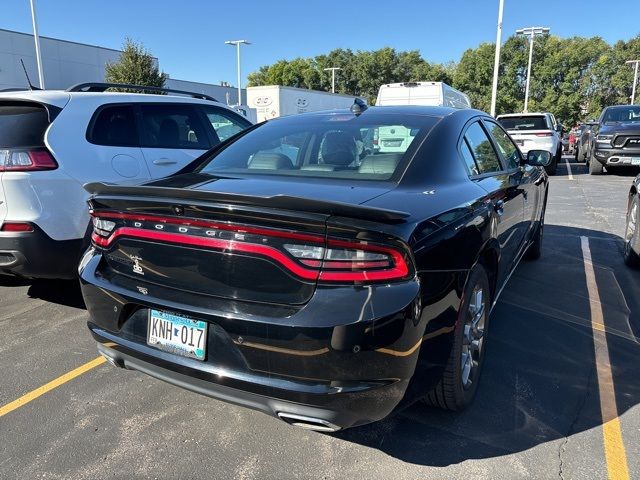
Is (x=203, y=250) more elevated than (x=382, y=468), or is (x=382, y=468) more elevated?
(x=203, y=250)

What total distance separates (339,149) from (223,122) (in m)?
3.18

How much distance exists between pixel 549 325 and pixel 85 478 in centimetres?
331

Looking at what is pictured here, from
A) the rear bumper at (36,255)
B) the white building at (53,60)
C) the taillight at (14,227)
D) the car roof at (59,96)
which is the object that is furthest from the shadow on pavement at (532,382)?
the white building at (53,60)

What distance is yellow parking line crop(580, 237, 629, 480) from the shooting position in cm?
234

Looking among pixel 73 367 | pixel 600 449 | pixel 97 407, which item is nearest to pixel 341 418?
pixel 600 449

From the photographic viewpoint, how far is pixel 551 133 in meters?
13.6

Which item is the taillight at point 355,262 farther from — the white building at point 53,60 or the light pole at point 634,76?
the light pole at point 634,76

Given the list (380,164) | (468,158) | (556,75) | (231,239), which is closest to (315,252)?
(231,239)

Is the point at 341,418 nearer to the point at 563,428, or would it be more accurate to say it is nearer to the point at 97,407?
the point at 563,428

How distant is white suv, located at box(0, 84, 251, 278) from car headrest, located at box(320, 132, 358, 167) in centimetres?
198

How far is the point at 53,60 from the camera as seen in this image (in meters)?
27.3

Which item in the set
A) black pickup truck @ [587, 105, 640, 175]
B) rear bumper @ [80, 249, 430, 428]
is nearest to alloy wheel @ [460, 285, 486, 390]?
rear bumper @ [80, 249, 430, 428]

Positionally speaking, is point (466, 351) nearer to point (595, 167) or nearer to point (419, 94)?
point (419, 94)

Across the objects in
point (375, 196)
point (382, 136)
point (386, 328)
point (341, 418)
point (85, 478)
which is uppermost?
point (382, 136)
